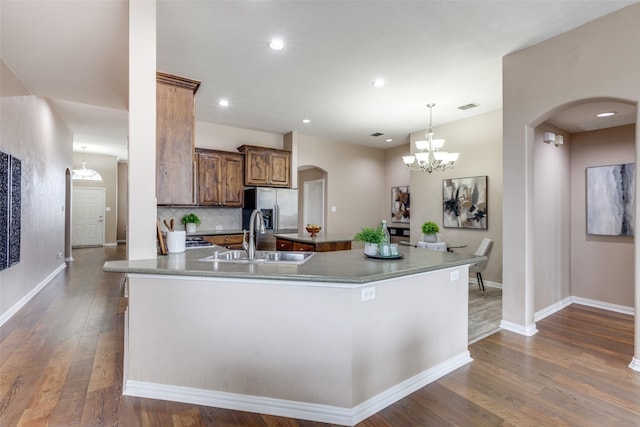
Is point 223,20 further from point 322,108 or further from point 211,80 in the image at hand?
point 322,108

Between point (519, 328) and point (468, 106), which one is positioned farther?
point (468, 106)

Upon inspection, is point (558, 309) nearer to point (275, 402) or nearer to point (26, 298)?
point (275, 402)

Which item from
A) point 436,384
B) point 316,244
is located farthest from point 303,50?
point 436,384

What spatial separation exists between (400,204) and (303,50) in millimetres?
4916

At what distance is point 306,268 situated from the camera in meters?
2.07

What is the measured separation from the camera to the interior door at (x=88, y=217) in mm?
9461

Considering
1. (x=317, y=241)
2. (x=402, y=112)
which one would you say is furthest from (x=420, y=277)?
(x=402, y=112)

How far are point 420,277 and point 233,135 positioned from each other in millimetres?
4796

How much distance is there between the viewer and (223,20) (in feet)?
8.80

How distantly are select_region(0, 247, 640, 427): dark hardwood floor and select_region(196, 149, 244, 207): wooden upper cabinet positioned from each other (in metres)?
2.38

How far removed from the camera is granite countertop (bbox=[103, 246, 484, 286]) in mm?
1882

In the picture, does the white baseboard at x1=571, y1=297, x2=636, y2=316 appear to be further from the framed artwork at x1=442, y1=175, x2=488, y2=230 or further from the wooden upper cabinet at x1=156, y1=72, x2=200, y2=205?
the wooden upper cabinet at x1=156, y1=72, x2=200, y2=205

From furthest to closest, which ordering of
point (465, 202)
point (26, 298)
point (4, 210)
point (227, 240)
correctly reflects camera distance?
point (465, 202) < point (227, 240) < point (26, 298) < point (4, 210)

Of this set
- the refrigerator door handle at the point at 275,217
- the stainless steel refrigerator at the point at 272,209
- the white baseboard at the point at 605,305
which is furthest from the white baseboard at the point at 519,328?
the refrigerator door handle at the point at 275,217
